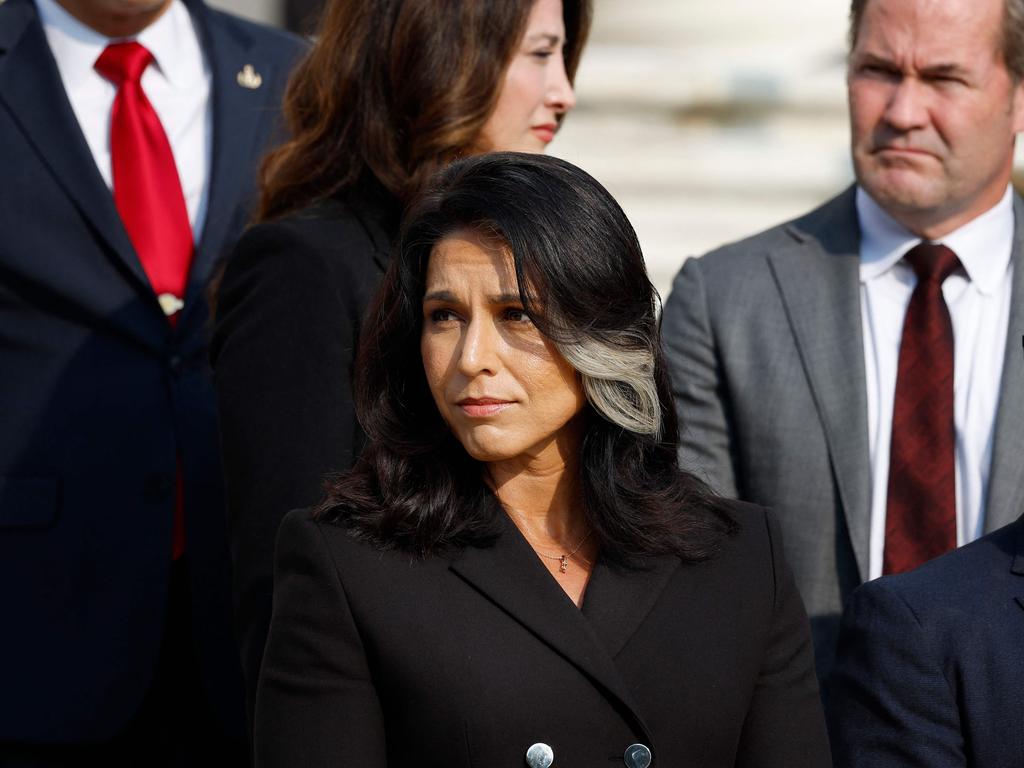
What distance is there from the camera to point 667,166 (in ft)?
21.5

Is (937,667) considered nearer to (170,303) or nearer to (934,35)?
(934,35)

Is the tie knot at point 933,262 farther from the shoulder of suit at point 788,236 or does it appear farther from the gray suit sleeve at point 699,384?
the gray suit sleeve at point 699,384

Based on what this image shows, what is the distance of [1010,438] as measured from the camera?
345 cm

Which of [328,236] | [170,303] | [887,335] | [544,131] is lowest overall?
[887,335]

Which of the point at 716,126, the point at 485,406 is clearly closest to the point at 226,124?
the point at 485,406

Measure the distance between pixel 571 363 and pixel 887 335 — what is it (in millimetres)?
1331

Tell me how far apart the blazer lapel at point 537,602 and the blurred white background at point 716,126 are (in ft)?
13.3

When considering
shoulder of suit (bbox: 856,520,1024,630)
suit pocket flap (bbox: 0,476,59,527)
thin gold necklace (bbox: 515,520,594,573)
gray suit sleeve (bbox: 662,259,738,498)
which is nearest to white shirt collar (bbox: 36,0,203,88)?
suit pocket flap (bbox: 0,476,59,527)

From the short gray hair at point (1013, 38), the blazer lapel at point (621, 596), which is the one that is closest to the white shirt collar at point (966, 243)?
the short gray hair at point (1013, 38)

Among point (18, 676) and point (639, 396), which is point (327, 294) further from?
point (18, 676)

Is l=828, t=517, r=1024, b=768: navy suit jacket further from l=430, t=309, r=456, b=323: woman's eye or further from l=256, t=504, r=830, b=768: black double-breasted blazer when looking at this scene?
l=430, t=309, r=456, b=323: woman's eye

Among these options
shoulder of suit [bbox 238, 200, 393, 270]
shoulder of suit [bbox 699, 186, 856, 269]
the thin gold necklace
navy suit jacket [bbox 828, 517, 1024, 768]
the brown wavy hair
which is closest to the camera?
the thin gold necklace

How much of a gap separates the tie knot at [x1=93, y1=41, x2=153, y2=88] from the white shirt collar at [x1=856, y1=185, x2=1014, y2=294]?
5.19ft

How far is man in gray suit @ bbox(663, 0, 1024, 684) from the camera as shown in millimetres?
3480
